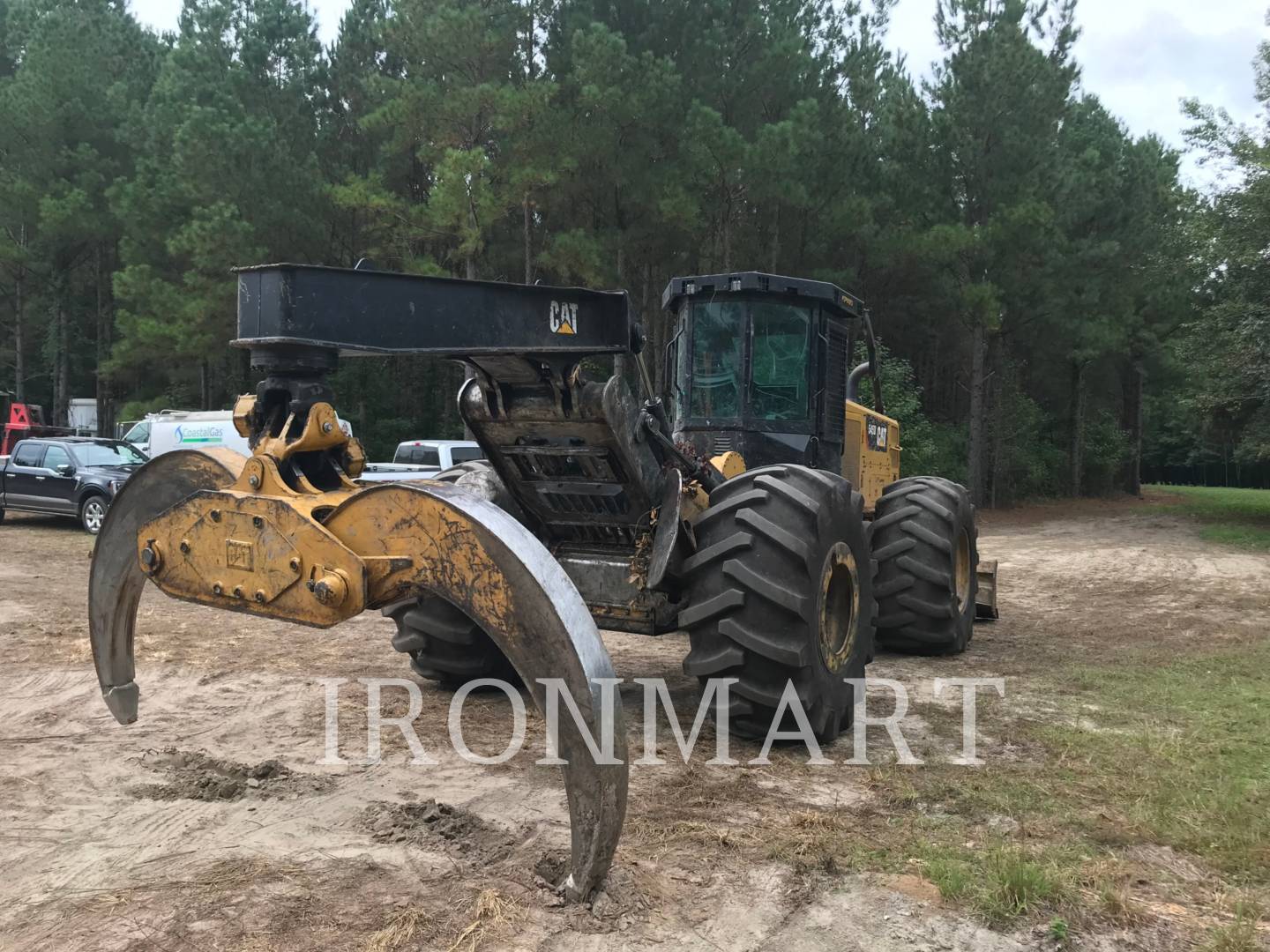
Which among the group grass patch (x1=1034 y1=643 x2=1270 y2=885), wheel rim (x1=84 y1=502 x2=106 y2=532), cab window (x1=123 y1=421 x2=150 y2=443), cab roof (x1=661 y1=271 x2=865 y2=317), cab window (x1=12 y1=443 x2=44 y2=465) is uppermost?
cab roof (x1=661 y1=271 x2=865 y2=317)

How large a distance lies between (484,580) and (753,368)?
13.6 ft

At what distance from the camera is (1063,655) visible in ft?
24.9

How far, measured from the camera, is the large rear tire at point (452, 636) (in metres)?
5.71

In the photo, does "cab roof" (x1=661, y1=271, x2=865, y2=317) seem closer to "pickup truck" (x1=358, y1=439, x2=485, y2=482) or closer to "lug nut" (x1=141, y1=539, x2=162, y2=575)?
"lug nut" (x1=141, y1=539, x2=162, y2=575)

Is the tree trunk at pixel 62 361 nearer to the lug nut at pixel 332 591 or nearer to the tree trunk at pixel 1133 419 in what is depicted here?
the tree trunk at pixel 1133 419

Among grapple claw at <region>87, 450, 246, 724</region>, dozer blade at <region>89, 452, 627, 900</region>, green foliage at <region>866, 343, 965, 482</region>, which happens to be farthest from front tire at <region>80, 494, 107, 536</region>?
green foliage at <region>866, 343, 965, 482</region>

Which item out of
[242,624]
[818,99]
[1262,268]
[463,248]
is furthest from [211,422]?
[1262,268]

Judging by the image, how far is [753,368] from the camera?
6.67 metres

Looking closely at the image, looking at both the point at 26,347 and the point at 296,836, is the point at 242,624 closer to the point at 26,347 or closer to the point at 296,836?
the point at 296,836

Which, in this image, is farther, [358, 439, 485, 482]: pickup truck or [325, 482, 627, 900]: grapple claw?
[358, 439, 485, 482]: pickup truck

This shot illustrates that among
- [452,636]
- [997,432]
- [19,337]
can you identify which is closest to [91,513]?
[452,636]

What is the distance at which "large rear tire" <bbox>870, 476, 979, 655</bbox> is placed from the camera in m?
7.02

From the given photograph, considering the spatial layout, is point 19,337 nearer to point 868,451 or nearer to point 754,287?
point 868,451

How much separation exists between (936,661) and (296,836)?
5014mm
